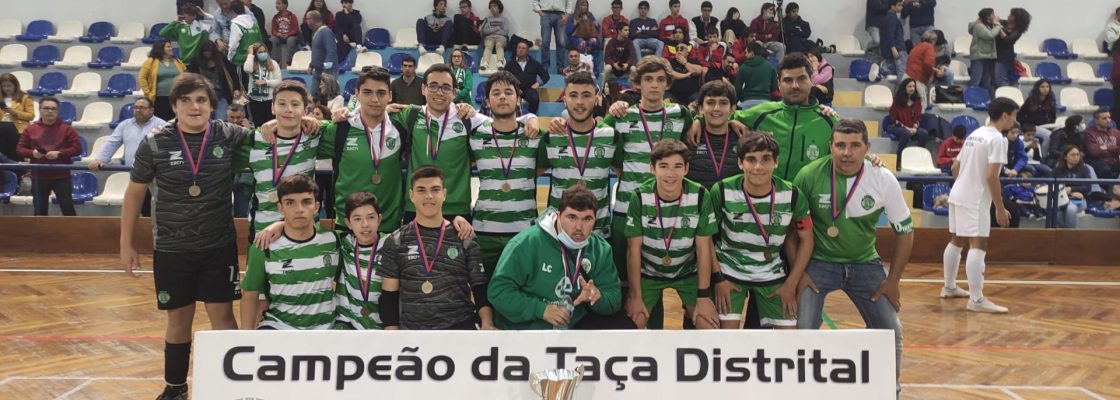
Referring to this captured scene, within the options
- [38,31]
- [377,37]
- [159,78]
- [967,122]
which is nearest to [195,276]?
[159,78]

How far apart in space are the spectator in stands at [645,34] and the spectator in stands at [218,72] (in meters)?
5.49

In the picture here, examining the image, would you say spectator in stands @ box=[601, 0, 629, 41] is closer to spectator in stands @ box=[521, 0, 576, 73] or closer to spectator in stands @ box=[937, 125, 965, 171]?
spectator in stands @ box=[521, 0, 576, 73]

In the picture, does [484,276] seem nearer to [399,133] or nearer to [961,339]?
[399,133]

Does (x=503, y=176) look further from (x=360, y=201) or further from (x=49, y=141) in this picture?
(x=49, y=141)

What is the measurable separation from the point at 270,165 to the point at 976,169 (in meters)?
5.30

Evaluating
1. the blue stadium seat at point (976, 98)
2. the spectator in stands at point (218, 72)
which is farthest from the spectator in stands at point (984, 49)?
the spectator in stands at point (218, 72)

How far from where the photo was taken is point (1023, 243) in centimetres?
982

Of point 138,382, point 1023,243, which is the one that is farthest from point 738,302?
point 1023,243

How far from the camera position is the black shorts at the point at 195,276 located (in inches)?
179

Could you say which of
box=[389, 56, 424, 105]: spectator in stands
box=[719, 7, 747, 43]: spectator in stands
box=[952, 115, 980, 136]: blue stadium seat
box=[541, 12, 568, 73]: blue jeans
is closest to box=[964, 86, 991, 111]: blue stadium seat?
box=[952, 115, 980, 136]: blue stadium seat

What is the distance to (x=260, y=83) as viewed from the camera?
429 inches

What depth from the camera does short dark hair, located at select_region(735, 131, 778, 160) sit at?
14.4 feet

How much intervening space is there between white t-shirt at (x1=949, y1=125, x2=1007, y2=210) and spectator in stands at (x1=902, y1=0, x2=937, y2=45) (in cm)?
814

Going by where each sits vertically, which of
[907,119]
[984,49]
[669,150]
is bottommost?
[669,150]
